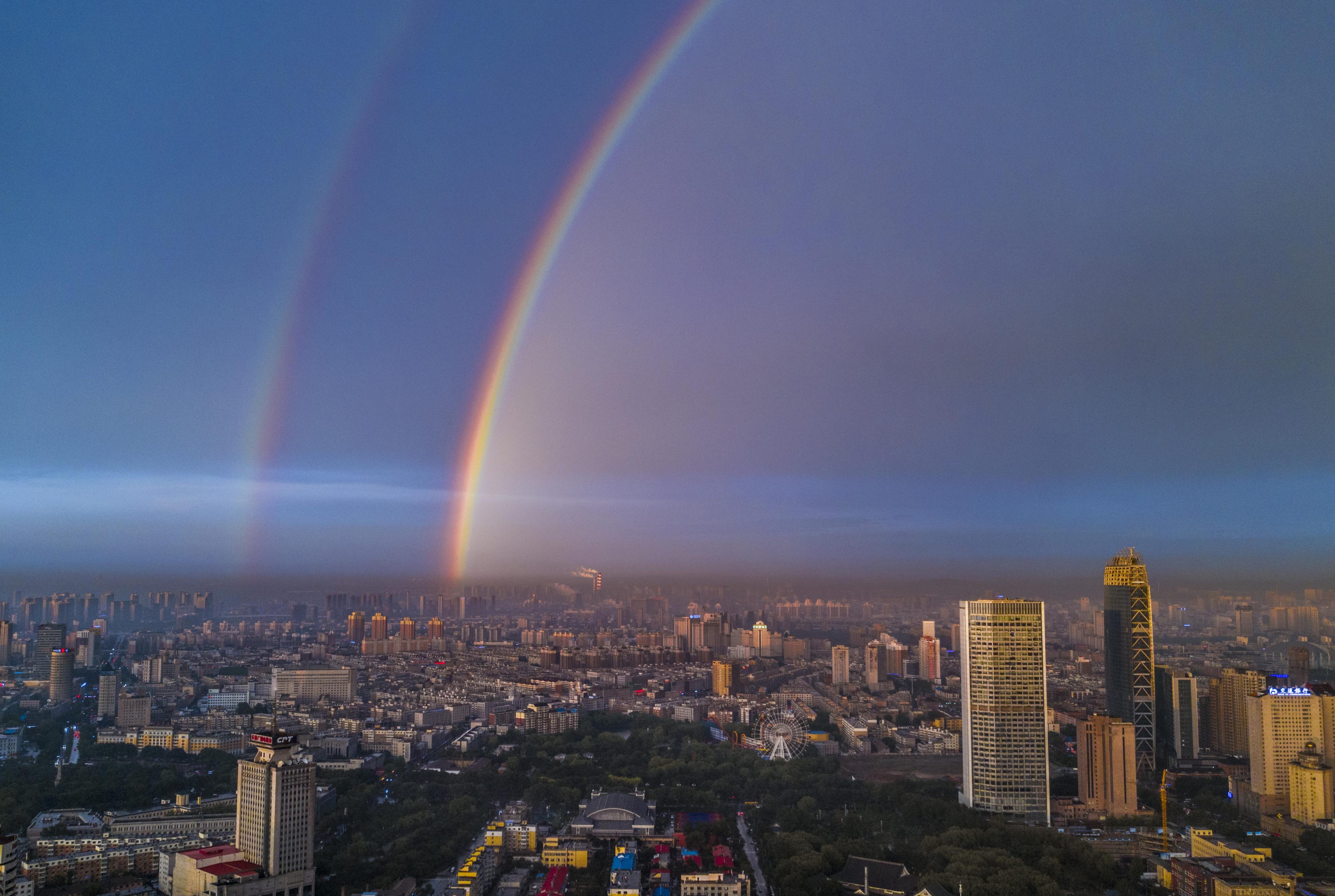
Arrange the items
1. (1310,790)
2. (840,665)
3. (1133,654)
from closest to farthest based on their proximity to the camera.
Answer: (1310,790) < (1133,654) < (840,665)

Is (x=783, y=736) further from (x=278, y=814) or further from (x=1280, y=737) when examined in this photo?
(x=278, y=814)

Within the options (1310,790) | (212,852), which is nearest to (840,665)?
(1310,790)

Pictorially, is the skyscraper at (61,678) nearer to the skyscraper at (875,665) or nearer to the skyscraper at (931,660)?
the skyscraper at (875,665)

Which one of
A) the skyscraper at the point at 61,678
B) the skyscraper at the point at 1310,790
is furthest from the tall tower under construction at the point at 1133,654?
the skyscraper at the point at 61,678

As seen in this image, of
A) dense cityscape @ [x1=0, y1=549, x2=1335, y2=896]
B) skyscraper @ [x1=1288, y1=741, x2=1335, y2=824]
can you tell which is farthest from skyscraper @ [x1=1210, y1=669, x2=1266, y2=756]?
skyscraper @ [x1=1288, y1=741, x2=1335, y2=824]

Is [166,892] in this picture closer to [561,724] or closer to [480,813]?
[480,813]
